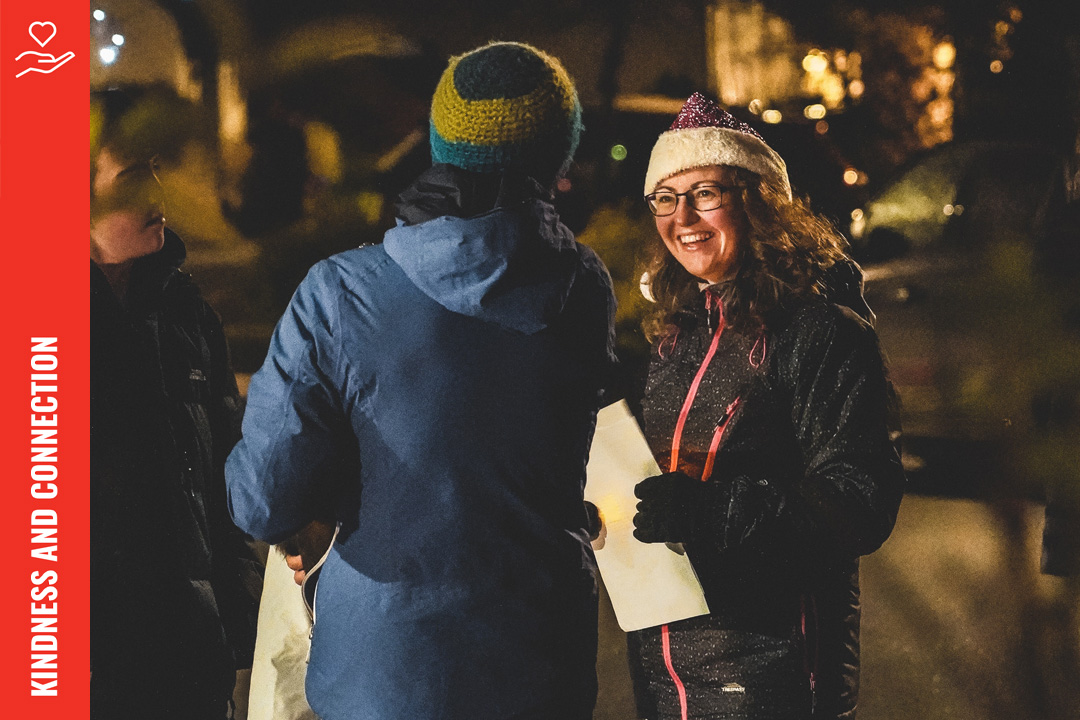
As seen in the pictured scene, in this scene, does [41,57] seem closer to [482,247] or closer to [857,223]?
[482,247]

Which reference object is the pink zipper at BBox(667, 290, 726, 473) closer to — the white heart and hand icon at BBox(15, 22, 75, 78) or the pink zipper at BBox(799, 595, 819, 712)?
the pink zipper at BBox(799, 595, 819, 712)

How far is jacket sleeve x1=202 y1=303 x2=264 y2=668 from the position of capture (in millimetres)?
2826

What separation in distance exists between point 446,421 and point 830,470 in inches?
32.7

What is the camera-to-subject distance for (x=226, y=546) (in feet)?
9.37

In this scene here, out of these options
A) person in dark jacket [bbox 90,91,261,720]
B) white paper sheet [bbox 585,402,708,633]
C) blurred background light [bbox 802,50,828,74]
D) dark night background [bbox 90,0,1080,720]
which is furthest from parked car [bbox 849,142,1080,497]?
blurred background light [bbox 802,50,828,74]

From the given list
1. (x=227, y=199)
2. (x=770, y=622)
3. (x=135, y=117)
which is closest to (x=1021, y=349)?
(x=770, y=622)

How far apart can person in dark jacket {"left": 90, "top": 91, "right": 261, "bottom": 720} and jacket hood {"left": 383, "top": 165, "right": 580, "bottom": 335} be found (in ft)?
3.66

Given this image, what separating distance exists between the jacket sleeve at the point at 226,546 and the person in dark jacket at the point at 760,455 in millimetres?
1162

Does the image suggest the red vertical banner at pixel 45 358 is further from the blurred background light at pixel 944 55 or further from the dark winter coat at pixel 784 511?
the blurred background light at pixel 944 55

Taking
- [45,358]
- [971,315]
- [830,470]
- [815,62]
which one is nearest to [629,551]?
[830,470]

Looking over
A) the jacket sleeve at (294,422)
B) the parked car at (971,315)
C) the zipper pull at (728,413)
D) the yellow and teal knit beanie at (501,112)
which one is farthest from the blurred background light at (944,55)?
the jacket sleeve at (294,422)

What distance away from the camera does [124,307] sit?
8.62ft

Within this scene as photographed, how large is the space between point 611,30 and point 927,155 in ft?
12.2

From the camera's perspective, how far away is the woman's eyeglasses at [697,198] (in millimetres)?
2424
